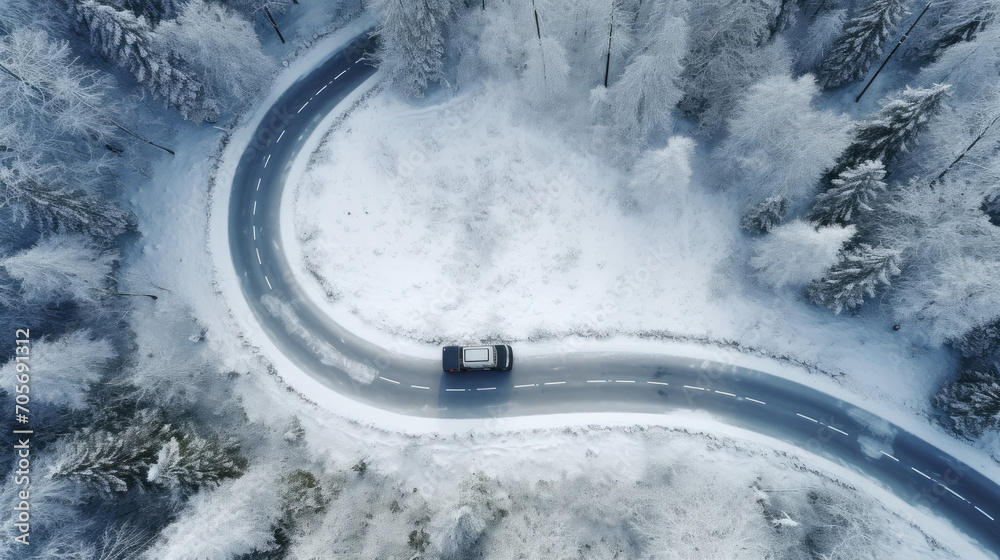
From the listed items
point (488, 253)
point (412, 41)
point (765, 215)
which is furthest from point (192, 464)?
point (765, 215)

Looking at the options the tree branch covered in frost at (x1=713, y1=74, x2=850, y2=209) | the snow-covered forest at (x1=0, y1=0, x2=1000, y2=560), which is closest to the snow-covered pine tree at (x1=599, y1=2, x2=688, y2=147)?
the snow-covered forest at (x1=0, y1=0, x2=1000, y2=560)

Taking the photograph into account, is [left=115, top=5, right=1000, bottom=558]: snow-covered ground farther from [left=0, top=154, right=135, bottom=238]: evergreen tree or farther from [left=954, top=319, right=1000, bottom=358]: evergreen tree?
[left=0, top=154, right=135, bottom=238]: evergreen tree

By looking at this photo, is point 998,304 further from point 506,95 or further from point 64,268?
point 64,268

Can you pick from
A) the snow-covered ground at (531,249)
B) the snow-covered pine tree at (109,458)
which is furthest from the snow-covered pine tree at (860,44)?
the snow-covered pine tree at (109,458)

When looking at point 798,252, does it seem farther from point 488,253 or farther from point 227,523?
point 227,523

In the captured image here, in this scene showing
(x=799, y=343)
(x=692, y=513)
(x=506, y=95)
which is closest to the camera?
(x=692, y=513)

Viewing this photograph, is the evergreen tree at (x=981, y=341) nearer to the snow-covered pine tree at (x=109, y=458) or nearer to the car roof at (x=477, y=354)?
the car roof at (x=477, y=354)

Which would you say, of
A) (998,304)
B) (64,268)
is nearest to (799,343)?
Answer: (998,304)
